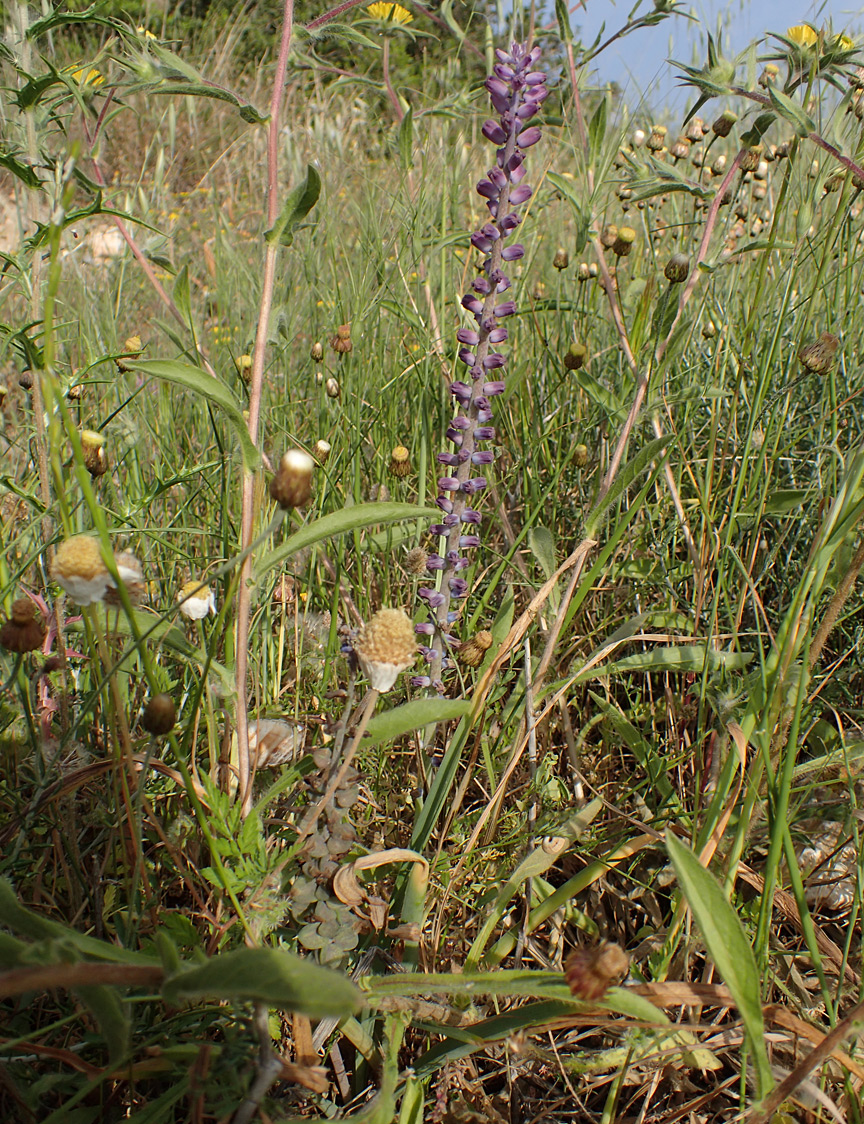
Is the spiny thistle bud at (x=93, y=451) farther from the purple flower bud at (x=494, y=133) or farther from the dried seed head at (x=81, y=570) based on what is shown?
the purple flower bud at (x=494, y=133)

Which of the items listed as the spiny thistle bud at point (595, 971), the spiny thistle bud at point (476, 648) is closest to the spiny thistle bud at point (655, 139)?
the spiny thistle bud at point (476, 648)

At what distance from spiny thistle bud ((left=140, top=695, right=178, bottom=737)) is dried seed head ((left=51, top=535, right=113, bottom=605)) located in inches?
4.8

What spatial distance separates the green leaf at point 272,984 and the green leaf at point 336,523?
1.44ft

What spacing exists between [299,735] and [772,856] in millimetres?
785

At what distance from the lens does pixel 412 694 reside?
1369mm

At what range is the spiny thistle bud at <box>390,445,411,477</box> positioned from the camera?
161cm

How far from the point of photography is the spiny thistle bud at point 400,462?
161cm

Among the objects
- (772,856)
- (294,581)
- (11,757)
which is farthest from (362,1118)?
(294,581)

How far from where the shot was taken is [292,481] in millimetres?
752

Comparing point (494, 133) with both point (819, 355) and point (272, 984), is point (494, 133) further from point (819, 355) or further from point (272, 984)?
point (272, 984)

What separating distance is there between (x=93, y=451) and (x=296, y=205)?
511 mm

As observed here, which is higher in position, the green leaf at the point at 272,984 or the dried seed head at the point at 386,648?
the dried seed head at the point at 386,648

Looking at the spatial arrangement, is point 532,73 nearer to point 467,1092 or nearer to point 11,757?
point 11,757

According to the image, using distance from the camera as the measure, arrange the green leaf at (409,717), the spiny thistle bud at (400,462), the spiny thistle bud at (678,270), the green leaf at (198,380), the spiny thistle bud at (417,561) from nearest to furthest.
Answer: the green leaf at (198,380), the green leaf at (409,717), the spiny thistle bud at (417,561), the spiny thistle bud at (678,270), the spiny thistle bud at (400,462)
